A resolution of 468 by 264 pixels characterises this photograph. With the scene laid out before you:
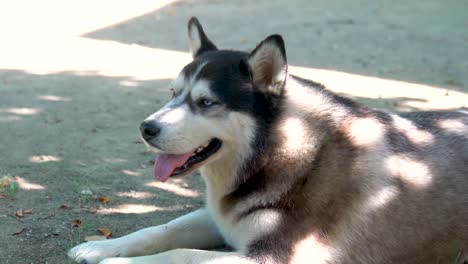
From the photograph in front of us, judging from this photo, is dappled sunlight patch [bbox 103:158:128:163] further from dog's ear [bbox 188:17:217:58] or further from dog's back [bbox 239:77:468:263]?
dog's back [bbox 239:77:468:263]

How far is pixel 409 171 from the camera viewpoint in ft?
13.6

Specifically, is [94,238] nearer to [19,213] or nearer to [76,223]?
[76,223]

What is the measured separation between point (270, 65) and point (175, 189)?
1997 mm

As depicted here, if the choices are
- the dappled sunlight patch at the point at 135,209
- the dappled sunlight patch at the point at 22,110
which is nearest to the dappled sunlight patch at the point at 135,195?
the dappled sunlight patch at the point at 135,209

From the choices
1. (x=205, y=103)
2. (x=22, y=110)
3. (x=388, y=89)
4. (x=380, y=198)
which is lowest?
(x=388, y=89)

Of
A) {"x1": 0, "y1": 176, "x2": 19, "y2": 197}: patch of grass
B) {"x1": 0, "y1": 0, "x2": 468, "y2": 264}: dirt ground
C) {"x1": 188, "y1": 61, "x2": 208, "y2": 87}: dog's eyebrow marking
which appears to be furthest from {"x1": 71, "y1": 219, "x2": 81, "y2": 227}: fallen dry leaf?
{"x1": 188, "y1": 61, "x2": 208, "y2": 87}: dog's eyebrow marking

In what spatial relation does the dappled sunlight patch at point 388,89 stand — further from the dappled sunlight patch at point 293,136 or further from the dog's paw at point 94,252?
the dog's paw at point 94,252

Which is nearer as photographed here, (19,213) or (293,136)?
(293,136)

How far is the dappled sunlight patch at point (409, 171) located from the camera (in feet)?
13.6

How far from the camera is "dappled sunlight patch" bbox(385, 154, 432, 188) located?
414 centimetres

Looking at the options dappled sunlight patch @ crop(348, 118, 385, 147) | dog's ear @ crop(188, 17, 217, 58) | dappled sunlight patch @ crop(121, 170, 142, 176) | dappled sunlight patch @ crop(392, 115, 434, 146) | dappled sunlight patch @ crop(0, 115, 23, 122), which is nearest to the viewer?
dappled sunlight patch @ crop(348, 118, 385, 147)

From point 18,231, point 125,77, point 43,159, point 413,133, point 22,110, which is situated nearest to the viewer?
Answer: point 413,133

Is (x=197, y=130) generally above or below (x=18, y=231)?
above

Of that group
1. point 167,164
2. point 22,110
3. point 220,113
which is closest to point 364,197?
point 220,113
